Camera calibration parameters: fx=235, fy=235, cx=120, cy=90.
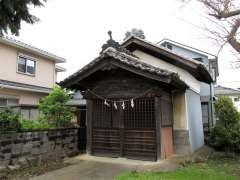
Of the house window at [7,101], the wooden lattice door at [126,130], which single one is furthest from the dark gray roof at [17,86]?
the wooden lattice door at [126,130]

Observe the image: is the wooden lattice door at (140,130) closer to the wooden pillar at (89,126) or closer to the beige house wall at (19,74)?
the wooden pillar at (89,126)

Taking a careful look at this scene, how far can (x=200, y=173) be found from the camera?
21.0 ft

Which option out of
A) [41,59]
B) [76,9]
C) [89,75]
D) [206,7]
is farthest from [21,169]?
[41,59]

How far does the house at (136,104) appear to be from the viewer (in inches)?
320

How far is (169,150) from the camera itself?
8891 mm

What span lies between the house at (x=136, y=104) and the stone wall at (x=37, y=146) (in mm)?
821

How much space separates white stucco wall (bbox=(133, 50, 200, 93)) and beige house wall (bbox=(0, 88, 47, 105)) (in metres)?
7.42

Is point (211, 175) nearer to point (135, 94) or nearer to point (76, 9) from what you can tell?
point (135, 94)

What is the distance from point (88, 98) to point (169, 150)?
3702 millimetres

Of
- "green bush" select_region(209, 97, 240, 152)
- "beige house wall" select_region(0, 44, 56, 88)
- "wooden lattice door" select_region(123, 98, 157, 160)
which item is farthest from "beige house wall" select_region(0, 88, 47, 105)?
"green bush" select_region(209, 97, 240, 152)

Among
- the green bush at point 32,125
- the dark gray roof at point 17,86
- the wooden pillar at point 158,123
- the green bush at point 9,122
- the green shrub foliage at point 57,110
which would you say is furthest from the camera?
the dark gray roof at point 17,86

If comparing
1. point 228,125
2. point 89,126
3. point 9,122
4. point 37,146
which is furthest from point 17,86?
point 228,125

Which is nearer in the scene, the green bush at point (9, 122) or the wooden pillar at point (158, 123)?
the green bush at point (9, 122)

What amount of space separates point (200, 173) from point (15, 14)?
663cm
